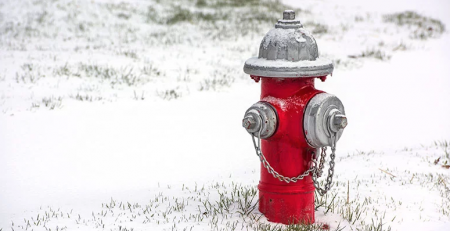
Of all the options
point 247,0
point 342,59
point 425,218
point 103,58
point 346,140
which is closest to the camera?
point 425,218

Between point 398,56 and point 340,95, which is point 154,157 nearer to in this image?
point 340,95

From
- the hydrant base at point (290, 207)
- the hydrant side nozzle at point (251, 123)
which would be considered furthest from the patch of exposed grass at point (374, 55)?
the hydrant side nozzle at point (251, 123)

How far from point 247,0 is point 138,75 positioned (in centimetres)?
1085

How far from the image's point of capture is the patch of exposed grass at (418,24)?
15211 mm

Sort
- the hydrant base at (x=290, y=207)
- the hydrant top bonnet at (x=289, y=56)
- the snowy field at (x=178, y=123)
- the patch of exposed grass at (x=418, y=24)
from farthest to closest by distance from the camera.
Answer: the patch of exposed grass at (x=418, y=24), the snowy field at (x=178, y=123), the hydrant base at (x=290, y=207), the hydrant top bonnet at (x=289, y=56)

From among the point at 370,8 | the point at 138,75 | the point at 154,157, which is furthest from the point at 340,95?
the point at 370,8

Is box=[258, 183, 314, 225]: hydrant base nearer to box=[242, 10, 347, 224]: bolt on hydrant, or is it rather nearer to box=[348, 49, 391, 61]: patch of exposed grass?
box=[242, 10, 347, 224]: bolt on hydrant

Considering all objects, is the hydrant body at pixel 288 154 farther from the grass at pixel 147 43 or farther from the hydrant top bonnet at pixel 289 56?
the grass at pixel 147 43

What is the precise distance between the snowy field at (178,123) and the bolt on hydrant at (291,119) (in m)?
0.26

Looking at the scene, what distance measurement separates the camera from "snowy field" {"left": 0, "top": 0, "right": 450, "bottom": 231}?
459 cm

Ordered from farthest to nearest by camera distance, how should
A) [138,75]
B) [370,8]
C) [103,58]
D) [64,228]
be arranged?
[370,8] → [103,58] → [138,75] → [64,228]

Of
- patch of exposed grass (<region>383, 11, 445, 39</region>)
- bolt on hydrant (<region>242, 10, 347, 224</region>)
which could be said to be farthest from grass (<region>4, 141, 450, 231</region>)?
patch of exposed grass (<region>383, 11, 445, 39</region>)

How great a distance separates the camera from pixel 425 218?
14.6 ft

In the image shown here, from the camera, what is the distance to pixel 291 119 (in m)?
3.98
